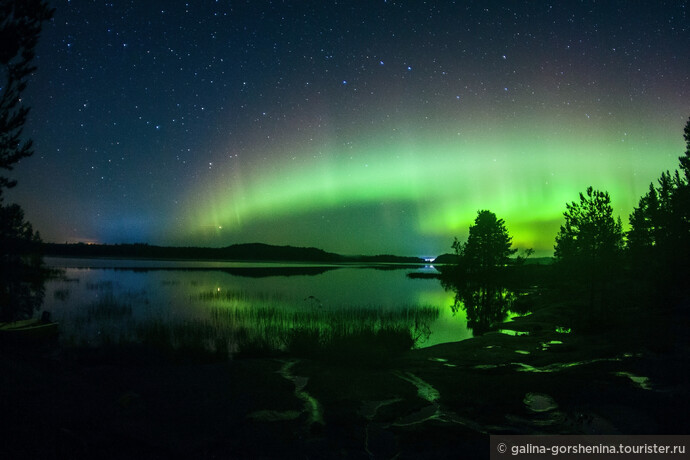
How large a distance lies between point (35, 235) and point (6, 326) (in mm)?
47390

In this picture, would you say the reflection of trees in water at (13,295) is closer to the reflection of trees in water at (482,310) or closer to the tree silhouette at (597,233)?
the reflection of trees in water at (482,310)

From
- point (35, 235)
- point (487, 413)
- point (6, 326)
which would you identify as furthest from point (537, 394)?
point (35, 235)

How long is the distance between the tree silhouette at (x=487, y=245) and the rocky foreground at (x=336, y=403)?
157 ft

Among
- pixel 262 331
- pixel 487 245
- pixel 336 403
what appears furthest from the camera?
pixel 487 245

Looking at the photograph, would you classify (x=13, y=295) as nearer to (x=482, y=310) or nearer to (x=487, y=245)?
(x=482, y=310)

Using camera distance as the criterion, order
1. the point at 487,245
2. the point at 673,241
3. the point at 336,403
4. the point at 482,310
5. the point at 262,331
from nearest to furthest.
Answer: the point at 336,403 < the point at 262,331 < the point at 673,241 < the point at 482,310 < the point at 487,245

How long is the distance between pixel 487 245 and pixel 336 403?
57.9 meters

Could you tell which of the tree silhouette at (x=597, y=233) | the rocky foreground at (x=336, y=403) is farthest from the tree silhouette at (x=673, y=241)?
the rocky foreground at (x=336, y=403)

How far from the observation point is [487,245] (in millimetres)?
63656

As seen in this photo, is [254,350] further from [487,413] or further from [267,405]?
[487,413]

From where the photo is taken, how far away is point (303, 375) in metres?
14.1

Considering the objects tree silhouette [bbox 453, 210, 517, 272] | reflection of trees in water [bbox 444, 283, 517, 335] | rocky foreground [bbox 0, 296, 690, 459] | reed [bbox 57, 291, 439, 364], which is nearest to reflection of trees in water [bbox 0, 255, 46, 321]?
reed [bbox 57, 291, 439, 364]

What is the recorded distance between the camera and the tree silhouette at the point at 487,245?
209 ft

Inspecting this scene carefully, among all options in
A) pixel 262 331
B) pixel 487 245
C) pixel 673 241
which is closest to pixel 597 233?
pixel 673 241
